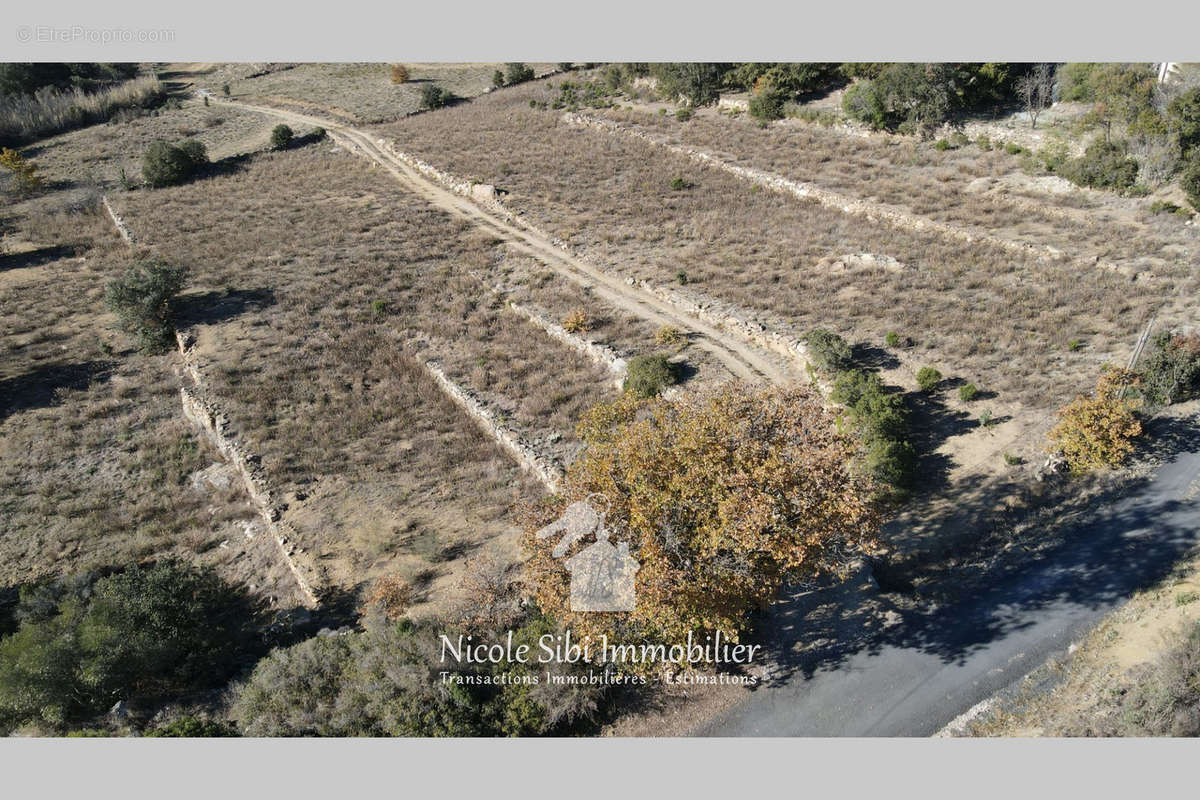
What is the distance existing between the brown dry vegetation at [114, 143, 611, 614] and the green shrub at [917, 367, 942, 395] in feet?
42.3

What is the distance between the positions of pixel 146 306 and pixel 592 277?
2288cm

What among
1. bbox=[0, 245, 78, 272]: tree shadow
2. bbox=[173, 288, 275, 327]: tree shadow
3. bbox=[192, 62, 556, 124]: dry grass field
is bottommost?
bbox=[173, 288, 275, 327]: tree shadow

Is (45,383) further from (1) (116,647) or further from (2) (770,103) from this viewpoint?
(2) (770,103)

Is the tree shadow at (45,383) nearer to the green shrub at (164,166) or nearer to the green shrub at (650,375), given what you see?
the green shrub at (650,375)

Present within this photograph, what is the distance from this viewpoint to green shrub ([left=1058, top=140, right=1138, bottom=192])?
130ft

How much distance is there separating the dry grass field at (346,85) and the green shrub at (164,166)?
62.9 ft

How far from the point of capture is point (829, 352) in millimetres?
28469

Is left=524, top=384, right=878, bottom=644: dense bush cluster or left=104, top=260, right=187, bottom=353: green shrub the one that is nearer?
left=524, top=384, right=878, bottom=644: dense bush cluster

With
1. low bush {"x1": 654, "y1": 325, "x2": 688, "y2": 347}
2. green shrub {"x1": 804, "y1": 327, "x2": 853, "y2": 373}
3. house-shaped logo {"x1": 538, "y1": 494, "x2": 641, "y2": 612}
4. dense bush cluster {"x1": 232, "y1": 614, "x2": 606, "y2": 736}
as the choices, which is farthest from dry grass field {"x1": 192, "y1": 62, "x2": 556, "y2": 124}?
house-shaped logo {"x1": 538, "y1": 494, "x2": 641, "y2": 612}

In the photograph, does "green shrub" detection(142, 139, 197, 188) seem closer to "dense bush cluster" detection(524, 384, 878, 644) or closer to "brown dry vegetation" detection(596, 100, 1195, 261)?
"brown dry vegetation" detection(596, 100, 1195, 261)

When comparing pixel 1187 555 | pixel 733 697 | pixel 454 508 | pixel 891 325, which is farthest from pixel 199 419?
pixel 1187 555

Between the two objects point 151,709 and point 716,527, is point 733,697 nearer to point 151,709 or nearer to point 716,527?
point 716,527

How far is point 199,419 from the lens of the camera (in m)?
29.9

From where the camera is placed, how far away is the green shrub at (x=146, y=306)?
3506 cm
